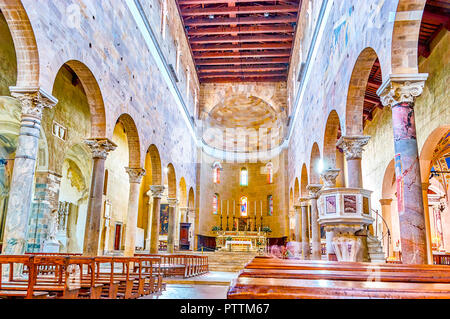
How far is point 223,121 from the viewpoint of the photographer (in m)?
27.3

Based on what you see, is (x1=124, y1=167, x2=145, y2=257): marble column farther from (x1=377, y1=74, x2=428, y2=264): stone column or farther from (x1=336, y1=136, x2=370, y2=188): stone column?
(x1=377, y1=74, x2=428, y2=264): stone column

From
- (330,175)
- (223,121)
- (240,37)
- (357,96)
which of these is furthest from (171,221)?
(223,121)

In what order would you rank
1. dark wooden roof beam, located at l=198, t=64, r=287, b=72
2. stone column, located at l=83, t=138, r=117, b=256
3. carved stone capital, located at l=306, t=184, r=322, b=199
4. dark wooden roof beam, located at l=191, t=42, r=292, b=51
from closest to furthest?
stone column, located at l=83, t=138, r=117, b=256, carved stone capital, located at l=306, t=184, r=322, b=199, dark wooden roof beam, located at l=191, t=42, r=292, b=51, dark wooden roof beam, located at l=198, t=64, r=287, b=72

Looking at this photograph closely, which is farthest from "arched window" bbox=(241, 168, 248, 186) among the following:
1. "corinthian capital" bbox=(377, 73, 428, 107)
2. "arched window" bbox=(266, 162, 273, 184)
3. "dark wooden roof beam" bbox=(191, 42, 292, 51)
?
"corinthian capital" bbox=(377, 73, 428, 107)

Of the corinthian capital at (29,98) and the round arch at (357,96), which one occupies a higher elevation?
the round arch at (357,96)

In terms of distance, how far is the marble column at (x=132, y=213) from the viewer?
459 inches

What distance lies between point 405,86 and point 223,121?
21.2m

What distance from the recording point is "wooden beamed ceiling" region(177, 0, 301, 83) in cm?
1786

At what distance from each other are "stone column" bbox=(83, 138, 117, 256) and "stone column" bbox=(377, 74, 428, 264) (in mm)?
6627

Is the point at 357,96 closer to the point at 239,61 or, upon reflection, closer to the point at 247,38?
the point at 247,38

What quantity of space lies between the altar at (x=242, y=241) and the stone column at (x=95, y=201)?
1133cm

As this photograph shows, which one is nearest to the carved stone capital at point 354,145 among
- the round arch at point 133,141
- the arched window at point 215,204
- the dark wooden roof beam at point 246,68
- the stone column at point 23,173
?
the round arch at point 133,141

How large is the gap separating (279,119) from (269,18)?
754 cm

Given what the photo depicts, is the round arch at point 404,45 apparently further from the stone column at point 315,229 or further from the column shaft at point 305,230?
the column shaft at point 305,230
